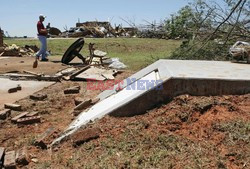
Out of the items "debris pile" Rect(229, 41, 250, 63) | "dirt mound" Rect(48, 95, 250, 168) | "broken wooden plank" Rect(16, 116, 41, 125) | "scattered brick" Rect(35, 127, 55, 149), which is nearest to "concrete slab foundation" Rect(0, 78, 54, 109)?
"broken wooden plank" Rect(16, 116, 41, 125)

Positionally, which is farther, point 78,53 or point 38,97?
point 78,53

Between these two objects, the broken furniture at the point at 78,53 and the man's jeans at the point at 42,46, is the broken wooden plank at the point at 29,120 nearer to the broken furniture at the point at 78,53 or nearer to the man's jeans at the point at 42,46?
the broken furniture at the point at 78,53

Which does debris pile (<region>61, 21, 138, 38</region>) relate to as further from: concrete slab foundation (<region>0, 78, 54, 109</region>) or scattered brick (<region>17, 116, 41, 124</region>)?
scattered brick (<region>17, 116, 41, 124</region>)

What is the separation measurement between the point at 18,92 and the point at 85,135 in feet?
12.3

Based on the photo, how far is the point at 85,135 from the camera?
10.8ft

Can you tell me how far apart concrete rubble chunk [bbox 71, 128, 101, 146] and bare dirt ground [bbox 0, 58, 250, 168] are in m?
0.05

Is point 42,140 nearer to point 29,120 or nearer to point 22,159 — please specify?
point 22,159

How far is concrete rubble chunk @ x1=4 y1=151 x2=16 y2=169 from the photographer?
120 inches

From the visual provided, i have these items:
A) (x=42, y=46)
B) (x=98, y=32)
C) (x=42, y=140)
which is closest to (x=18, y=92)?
(x=42, y=140)

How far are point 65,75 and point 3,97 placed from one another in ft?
8.14

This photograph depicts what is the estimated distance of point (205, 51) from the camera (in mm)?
8305

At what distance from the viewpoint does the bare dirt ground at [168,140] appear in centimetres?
272

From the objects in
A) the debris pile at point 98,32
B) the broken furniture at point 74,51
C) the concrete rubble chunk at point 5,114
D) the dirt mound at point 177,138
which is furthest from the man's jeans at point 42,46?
the debris pile at point 98,32

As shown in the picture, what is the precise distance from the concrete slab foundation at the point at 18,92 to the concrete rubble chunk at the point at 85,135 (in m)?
2.60
